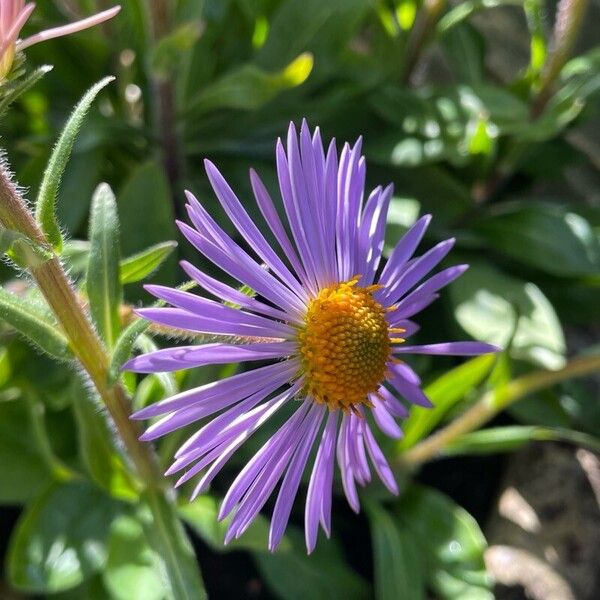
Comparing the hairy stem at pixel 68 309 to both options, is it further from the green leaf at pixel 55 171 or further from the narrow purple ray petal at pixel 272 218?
the narrow purple ray petal at pixel 272 218

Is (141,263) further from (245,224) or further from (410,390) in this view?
(410,390)

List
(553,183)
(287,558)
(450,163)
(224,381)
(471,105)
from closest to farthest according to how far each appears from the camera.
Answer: (224,381), (287,558), (471,105), (450,163), (553,183)

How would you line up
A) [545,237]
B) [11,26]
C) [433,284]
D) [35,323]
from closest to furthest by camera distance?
[11,26] → [35,323] → [433,284] → [545,237]

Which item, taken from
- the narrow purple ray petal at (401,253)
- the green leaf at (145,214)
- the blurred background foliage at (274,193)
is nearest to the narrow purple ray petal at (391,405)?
the narrow purple ray petal at (401,253)

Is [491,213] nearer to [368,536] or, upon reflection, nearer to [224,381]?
[368,536]

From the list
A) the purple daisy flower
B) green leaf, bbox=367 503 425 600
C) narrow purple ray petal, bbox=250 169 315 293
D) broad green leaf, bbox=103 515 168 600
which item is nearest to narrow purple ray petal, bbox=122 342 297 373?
the purple daisy flower

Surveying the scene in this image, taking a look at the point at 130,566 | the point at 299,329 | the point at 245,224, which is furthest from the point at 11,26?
the point at 130,566

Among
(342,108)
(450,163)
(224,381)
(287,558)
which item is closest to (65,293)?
(224,381)
